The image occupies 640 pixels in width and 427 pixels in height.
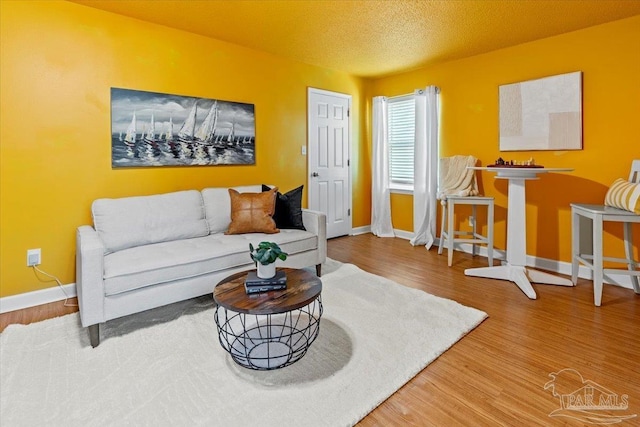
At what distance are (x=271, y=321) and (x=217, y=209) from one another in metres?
1.29

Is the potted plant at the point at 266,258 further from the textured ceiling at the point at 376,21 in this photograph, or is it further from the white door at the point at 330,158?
the white door at the point at 330,158

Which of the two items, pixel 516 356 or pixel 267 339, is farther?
pixel 267 339

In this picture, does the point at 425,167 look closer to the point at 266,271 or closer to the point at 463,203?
the point at 463,203

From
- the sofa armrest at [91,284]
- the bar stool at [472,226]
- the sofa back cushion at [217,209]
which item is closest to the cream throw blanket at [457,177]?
the bar stool at [472,226]

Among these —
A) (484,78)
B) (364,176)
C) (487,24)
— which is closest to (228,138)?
(364,176)

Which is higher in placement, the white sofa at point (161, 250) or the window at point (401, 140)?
the window at point (401, 140)

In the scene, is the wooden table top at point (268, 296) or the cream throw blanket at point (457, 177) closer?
the wooden table top at point (268, 296)

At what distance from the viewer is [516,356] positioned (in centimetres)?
207

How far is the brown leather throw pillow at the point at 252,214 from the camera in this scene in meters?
3.16

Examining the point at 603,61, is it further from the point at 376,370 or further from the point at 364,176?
the point at 376,370

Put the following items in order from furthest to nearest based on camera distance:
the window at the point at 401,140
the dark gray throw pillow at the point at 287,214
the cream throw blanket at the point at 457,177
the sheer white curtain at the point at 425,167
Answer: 1. the window at the point at 401,140
2. the sheer white curtain at the point at 425,167
3. the cream throw blanket at the point at 457,177
4. the dark gray throw pillow at the point at 287,214

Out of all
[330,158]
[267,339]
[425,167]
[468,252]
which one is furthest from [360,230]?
[267,339]

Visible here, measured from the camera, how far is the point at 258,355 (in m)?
2.04

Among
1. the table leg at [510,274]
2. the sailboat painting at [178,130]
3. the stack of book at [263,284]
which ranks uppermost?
the sailboat painting at [178,130]
